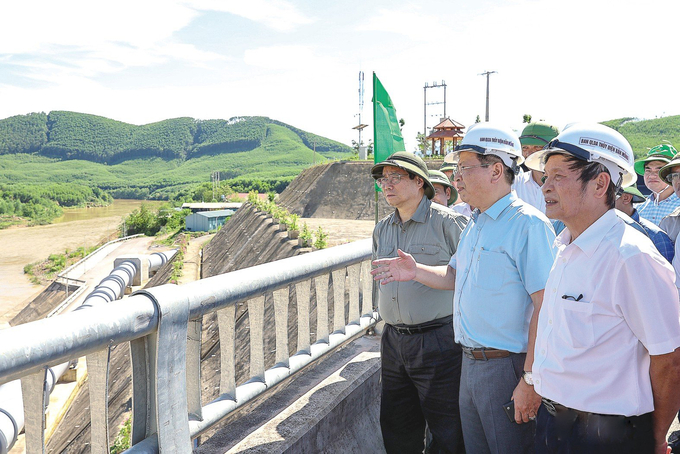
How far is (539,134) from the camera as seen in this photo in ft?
14.7

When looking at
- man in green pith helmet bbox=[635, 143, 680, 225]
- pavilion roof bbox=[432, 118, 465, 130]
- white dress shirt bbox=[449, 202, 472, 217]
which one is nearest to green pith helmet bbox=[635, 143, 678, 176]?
man in green pith helmet bbox=[635, 143, 680, 225]

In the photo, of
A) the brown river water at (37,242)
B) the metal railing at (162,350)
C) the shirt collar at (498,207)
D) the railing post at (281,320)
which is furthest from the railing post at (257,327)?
the brown river water at (37,242)

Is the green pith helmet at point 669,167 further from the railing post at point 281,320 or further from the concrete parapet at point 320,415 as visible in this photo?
the railing post at point 281,320

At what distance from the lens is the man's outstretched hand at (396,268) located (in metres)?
2.63

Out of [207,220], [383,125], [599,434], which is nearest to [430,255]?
[599,434]

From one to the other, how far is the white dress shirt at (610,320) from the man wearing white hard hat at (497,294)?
38 cm

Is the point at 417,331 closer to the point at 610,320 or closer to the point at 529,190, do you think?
the point at 610,320

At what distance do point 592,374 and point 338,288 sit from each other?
2.07 metres

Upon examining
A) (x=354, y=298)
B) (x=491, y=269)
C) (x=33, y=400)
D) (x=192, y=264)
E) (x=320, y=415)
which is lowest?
(x=192, y=264)

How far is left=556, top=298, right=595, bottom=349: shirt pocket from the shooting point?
1797mm

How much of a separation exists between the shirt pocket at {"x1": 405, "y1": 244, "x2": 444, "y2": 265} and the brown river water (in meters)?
50.1

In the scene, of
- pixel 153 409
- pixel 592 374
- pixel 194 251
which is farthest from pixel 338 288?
pixel 194 251

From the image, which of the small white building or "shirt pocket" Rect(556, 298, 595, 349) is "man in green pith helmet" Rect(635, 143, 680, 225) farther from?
the small white building

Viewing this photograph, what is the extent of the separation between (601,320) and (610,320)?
27mm
